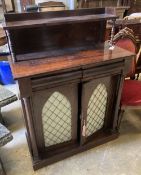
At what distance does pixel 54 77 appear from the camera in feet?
3.53

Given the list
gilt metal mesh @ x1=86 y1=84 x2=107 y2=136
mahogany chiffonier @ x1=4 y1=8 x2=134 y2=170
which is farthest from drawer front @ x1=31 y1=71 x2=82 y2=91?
gilt metal mesh @ x1=86 y1=84 x2=107 y2=136

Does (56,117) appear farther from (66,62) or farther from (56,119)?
(66,62)

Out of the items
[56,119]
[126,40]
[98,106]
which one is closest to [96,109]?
[98,106]

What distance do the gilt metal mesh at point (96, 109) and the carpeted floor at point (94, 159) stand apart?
21 cm

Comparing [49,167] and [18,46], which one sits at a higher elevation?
[18,46]

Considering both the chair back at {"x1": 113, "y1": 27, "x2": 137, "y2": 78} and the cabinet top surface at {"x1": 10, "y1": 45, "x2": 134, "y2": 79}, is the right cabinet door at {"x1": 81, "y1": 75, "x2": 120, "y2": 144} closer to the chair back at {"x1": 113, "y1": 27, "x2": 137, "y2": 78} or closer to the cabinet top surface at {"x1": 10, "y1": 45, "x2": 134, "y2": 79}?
the cabinet top surface at {"x1": 10, "y1": 45, "x2": 134, "y2": 79}

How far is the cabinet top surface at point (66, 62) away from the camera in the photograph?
104 cm

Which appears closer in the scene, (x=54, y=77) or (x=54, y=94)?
(x=54, y=77)

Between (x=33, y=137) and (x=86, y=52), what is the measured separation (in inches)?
28.6

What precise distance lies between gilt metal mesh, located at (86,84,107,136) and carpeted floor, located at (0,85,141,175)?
214mm

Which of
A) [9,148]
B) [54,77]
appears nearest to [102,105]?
[54,77]

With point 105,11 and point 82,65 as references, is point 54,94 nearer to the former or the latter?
point 82,65

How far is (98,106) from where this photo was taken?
143 centimetres

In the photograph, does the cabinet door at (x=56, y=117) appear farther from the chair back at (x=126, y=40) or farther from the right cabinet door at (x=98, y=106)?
the chair back at (x=126, y=40)
